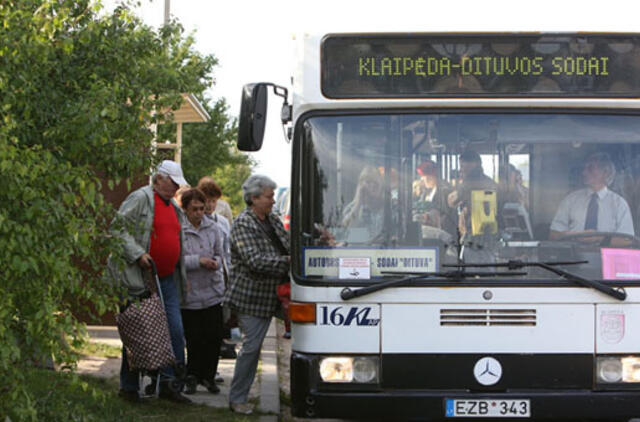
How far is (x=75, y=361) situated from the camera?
5.17 metres

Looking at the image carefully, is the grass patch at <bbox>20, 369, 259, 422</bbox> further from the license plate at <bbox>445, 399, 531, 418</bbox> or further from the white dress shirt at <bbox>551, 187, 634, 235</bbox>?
the white dress shirt at <bbox>551, 187, 634, 235</bbox>

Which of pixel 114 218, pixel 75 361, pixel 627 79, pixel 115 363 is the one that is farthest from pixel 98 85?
pixel 115 363

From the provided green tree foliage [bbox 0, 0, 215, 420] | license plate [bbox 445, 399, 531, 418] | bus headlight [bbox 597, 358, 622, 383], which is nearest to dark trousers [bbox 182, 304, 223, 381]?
green tree foliage [bbox 0, 0, 215, 420]

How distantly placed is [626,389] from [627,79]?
6.06 ft

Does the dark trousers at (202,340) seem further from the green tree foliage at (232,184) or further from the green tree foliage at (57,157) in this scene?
the green tree foliage at (232,184)

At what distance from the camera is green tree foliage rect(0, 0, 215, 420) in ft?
15.5

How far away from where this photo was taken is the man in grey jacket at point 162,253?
7832 millimetres

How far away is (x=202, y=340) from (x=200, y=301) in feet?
1.13

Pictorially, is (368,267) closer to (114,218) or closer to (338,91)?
(338,91)

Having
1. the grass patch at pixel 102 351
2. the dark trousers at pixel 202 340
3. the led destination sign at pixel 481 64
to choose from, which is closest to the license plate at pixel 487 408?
the led destination sign at pixel 481 64

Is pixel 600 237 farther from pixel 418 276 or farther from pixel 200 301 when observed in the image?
pixel 200 301

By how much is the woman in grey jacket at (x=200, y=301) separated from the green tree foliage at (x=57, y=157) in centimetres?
310

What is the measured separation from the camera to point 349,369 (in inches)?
238

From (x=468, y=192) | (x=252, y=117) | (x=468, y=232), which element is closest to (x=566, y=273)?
(x=468, y=232)
